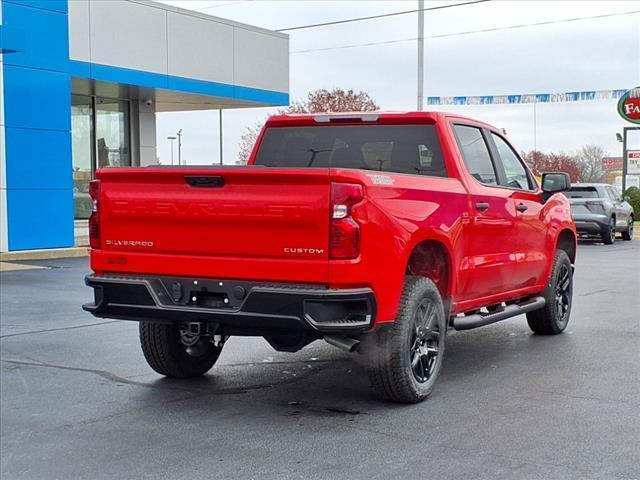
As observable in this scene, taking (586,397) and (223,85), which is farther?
(223,85)

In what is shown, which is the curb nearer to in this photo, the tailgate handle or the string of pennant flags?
the tailgate handle

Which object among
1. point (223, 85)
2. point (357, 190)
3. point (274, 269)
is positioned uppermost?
point (223, 85)

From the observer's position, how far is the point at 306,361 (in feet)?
25.2

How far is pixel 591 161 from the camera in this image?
298 feet

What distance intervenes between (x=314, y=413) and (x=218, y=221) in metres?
1.45

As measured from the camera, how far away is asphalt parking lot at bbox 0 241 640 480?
486 centimetres

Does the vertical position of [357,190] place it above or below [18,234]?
above

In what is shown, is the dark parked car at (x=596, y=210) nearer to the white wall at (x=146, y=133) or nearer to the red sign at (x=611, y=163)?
the white wall at (x=146, y=133)

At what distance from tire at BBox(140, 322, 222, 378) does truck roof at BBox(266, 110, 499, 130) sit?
206 centimetres

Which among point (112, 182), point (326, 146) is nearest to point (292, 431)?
point (112, 182)

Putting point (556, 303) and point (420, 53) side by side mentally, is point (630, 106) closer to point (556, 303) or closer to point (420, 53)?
point (420, 53)

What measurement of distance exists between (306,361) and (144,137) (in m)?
18.6

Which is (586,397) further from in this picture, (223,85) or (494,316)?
(223,85)

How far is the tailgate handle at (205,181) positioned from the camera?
5.73m
